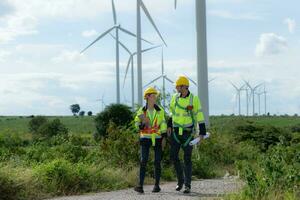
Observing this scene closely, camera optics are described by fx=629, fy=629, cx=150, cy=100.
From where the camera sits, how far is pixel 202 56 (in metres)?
21.0

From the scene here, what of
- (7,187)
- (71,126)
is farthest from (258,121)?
(71,126)

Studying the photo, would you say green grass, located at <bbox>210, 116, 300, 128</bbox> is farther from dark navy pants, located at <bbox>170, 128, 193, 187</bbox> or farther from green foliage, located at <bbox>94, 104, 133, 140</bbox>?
dark navy pants, located at <bbox>170, 128, 193, 187</bbox>

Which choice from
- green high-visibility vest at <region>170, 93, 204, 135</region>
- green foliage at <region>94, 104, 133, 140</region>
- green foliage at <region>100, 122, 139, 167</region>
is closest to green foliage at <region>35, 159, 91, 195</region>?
green high-visibility vest at <region>170, 93, 204, 135</region>

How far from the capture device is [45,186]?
11.4m

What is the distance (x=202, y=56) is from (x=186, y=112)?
9.99m

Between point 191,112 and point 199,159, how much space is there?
5.21 metres

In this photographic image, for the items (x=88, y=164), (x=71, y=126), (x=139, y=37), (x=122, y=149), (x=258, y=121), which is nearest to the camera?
(x=88, y=164)

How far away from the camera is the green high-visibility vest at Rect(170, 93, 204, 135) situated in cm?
1118

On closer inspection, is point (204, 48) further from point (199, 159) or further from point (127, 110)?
point (127, 110)

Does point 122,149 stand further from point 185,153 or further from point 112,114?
point 112,114

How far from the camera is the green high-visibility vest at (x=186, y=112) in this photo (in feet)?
36.7

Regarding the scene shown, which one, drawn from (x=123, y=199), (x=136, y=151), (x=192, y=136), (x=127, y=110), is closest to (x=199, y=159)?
(x=136, y=151)

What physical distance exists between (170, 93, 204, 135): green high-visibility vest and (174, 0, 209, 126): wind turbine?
352 inches

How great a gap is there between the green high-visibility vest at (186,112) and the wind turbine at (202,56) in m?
8.94
